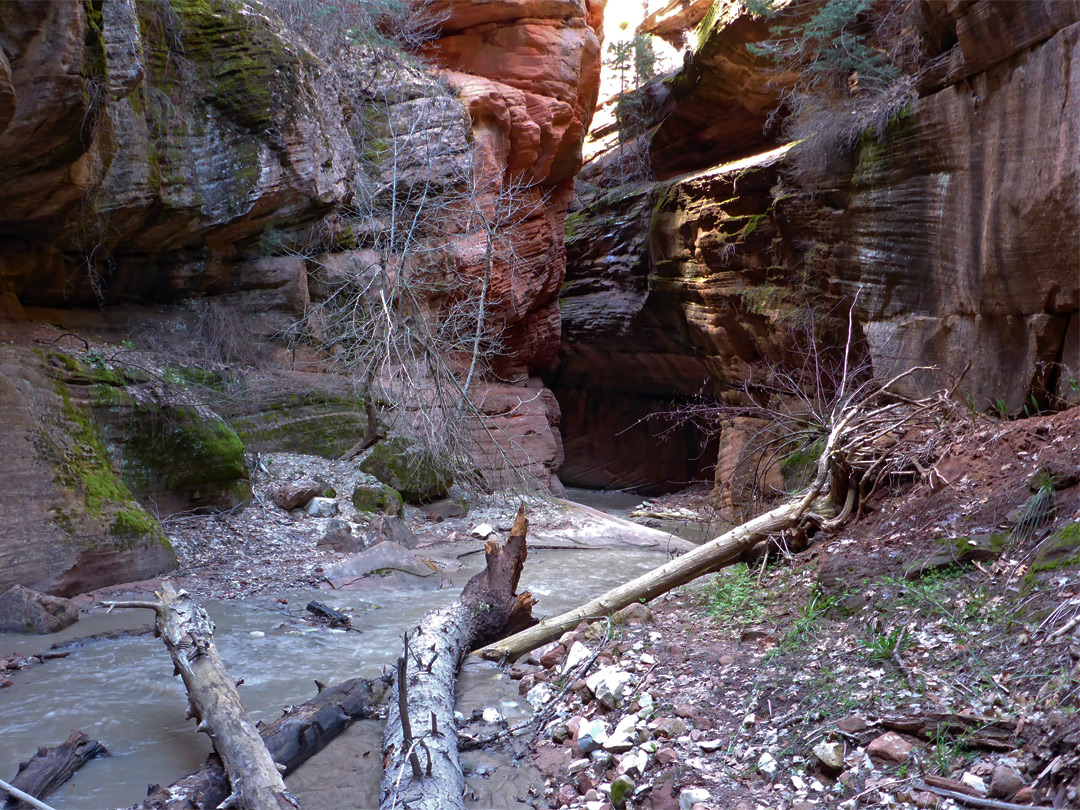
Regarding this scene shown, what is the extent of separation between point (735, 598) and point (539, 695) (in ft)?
5.30

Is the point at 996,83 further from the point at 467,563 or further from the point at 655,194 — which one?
the point at 655,194

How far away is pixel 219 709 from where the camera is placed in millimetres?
3381

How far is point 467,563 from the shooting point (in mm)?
8086

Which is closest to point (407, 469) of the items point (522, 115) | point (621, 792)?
point (621, 792)

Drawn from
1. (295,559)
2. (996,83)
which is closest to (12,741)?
(295,559)

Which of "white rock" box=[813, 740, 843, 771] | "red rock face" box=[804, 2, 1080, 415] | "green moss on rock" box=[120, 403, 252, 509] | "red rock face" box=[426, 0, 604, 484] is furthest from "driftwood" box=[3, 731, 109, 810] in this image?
"red rock face" box=[426, 0, 604, 484]

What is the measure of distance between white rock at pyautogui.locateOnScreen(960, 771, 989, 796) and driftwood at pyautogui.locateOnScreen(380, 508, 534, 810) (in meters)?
1.96

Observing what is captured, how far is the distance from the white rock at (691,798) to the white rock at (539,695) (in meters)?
1.32

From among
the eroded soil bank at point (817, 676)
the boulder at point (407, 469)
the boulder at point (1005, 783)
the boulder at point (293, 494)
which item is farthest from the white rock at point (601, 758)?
the boulder at point (407, 469)

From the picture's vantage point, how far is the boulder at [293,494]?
852 cm

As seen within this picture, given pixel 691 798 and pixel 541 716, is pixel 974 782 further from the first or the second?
pixel 541 716

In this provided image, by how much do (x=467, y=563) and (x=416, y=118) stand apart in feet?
29.4

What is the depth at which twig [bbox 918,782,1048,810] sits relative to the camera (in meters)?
2.17

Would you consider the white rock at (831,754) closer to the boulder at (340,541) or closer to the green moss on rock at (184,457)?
the boulder at (340,541)
